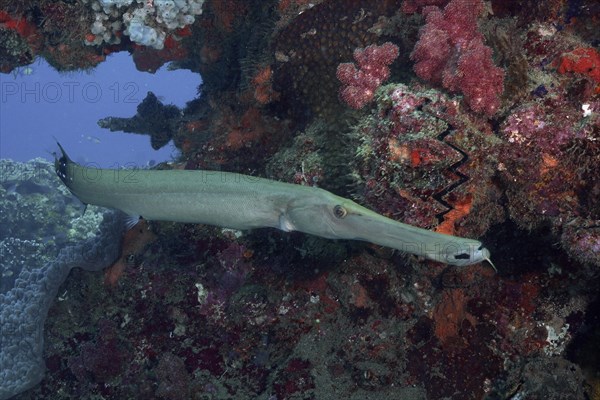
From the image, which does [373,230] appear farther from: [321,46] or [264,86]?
[264,86]

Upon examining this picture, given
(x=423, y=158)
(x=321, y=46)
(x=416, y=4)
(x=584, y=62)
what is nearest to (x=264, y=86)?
(x=321, y=46)

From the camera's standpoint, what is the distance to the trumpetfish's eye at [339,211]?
11.8 feet

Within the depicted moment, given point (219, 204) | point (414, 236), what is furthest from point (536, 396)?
point (219, 204)

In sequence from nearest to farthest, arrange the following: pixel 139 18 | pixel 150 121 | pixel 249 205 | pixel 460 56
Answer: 1. pixel 460 56
2. pixel 249 205
3. pixel 139 18
4. pixel 150 121

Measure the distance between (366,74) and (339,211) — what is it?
2.02 meters

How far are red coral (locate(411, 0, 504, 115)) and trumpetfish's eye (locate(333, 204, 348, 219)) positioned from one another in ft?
5.48

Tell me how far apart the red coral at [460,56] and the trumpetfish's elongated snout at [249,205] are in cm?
163

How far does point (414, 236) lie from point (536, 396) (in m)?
2.43

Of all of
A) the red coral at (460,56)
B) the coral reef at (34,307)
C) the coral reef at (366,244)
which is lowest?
the coral reef at (34,307)

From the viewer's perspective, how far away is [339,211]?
12.0 feet

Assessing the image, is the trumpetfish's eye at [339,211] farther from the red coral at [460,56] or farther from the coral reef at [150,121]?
the coral reef at [150,121]

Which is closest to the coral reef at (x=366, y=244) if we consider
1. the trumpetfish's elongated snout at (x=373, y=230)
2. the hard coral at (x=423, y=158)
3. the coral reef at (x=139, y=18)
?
the hard coral at (x=423, y=158)

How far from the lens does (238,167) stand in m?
6.66

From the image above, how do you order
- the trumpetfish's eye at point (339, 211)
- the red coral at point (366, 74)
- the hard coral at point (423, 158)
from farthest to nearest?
the red coral at point (366, 74), the hard coral at point (423, 158), the trumpetfish's eye at point (339, 211)
